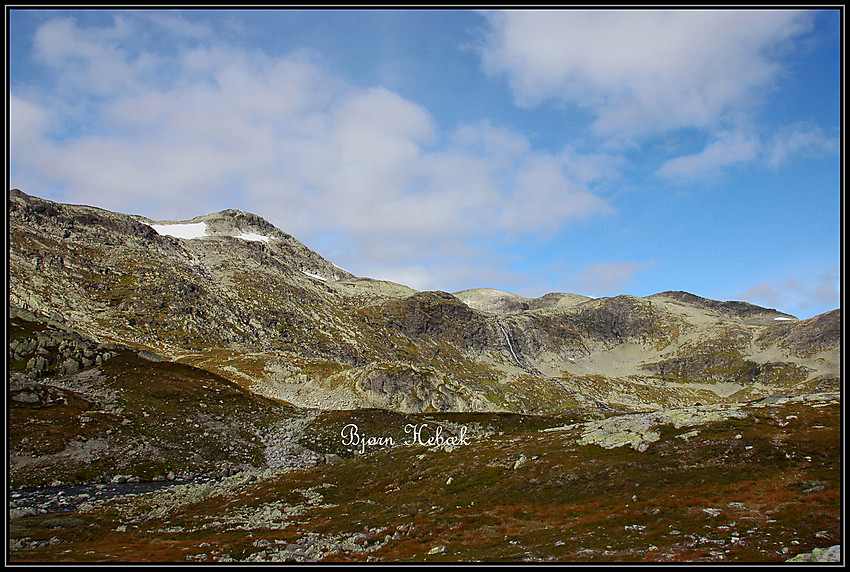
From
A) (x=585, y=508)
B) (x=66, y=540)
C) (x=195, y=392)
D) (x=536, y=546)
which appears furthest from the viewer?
(x=195, y=392)

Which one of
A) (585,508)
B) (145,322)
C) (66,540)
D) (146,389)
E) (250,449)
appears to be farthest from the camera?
(145,322)

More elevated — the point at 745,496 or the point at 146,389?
the point at 146,389

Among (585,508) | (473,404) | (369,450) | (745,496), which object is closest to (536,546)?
(585,508)

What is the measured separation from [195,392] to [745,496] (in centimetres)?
8612

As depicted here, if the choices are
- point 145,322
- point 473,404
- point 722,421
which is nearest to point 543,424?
point 473,404

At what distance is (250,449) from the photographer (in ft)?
228

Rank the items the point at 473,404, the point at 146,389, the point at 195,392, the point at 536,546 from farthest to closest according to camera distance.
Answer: the point at 473,404, the point at 195,392, the point at 146,389, the point at 536,546

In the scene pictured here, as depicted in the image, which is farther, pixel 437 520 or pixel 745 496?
pixel 437 520

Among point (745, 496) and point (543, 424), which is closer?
point (745, 496)

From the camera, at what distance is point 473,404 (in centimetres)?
14438

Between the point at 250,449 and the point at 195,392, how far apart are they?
22.3 metres

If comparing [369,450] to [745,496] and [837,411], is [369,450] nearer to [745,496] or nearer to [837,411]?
[745,496]

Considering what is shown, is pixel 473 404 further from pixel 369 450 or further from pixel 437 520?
pixel 437 520

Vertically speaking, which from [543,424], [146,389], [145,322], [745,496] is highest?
[145,322]
